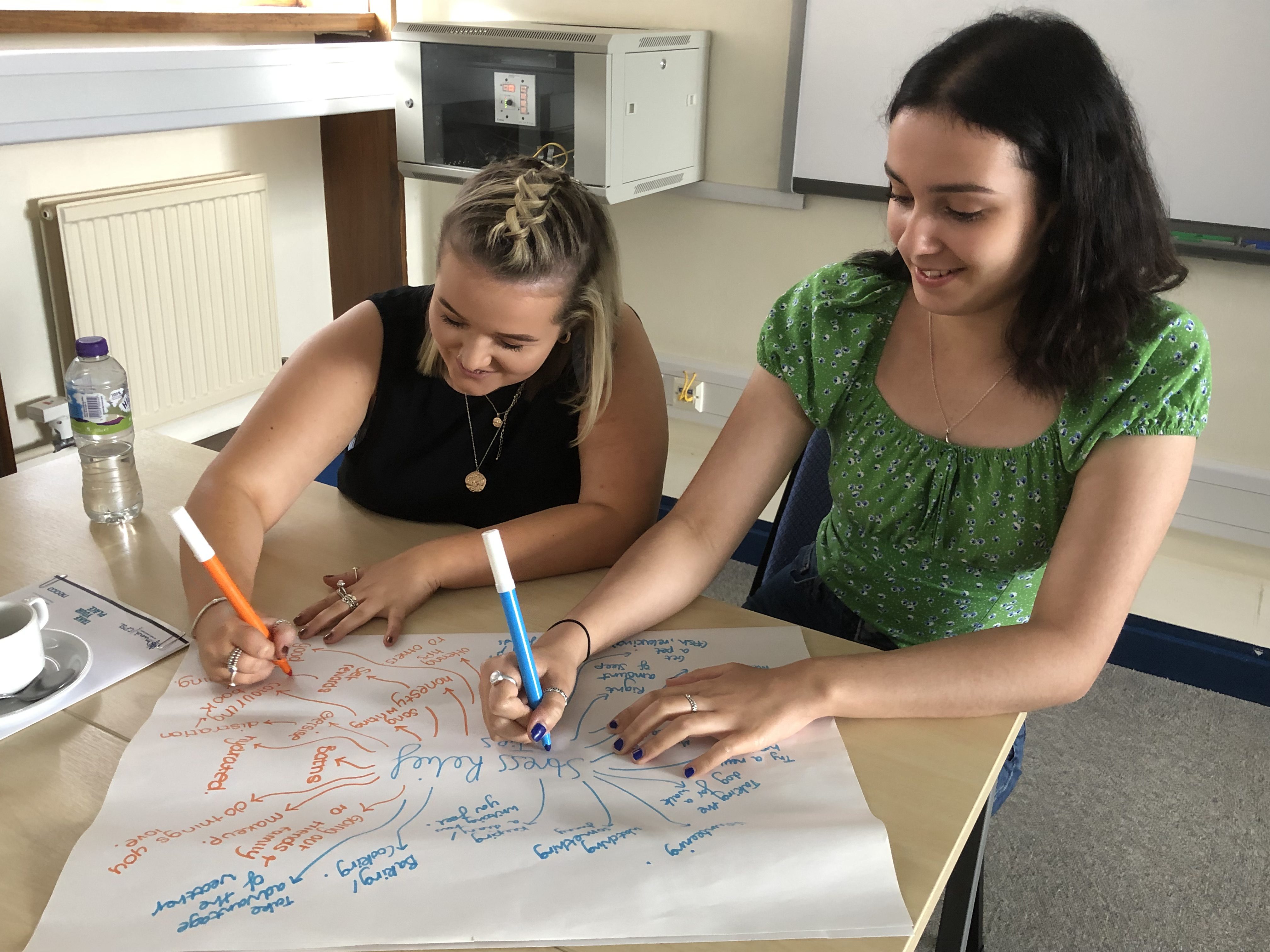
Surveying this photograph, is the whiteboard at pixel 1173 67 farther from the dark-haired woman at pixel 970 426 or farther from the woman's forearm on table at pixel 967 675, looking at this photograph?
the woman's forearm on table at pixel 967 675

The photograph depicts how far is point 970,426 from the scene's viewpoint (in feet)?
3.84

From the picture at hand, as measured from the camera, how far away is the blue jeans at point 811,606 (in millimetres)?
1306

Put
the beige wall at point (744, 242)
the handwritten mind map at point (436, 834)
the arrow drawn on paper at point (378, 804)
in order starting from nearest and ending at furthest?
the handwritten mind map at point (436, 834) < the arrow drawn on paper at point (378, 804) < the beige wall at point (744, 242)

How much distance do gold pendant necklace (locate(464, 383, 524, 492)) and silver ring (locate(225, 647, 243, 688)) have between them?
1.50 ft

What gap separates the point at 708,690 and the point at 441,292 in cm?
58

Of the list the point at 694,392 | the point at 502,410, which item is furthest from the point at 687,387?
the point at 502,410

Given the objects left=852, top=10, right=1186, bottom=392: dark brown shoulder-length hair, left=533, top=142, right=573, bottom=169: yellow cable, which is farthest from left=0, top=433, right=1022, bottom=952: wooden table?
left=533, top=142, right=573, bottom=169: yellow cable

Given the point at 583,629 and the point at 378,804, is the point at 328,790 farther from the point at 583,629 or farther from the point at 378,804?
the point at 583,629

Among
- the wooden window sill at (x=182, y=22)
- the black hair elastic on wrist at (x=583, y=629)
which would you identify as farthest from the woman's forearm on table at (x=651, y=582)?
the wooden window sill at (x=182, y=22)

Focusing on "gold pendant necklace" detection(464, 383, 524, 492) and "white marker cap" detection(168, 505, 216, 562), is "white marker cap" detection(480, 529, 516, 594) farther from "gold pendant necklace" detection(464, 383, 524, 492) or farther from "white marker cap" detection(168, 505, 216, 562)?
"gold pendant necklace" detection(464, 383, 524, 492)

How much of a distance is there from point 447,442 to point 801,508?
0.49 m

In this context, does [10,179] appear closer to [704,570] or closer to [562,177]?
[562,177]

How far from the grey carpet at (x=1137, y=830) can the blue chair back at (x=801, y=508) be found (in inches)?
22.8

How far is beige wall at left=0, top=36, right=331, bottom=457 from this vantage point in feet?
7.86
